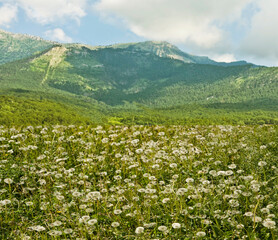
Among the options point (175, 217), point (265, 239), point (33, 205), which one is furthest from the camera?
point (33, 205)

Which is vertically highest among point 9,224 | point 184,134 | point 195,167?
point 184,134

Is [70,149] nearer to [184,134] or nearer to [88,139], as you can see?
[88,139]

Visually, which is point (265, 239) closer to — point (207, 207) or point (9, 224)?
point (207, 207)

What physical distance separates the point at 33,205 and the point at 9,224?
0.71 meters

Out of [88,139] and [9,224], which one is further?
[88,139]

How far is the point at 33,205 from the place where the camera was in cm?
536

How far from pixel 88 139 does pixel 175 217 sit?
6.41 meters

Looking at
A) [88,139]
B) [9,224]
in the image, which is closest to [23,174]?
[9,224]

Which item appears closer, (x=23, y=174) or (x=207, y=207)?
(x=207, y=207)

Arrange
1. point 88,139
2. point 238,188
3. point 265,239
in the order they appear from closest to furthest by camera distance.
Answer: point 265,239, point 238,188, point 88,139

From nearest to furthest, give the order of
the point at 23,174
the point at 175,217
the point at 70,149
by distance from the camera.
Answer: the point at 175,217 → the point at 23,174 → the point at 70,149

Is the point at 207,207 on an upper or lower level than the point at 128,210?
upper

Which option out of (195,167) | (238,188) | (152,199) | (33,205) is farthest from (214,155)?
(33,205)

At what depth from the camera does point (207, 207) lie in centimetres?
470
